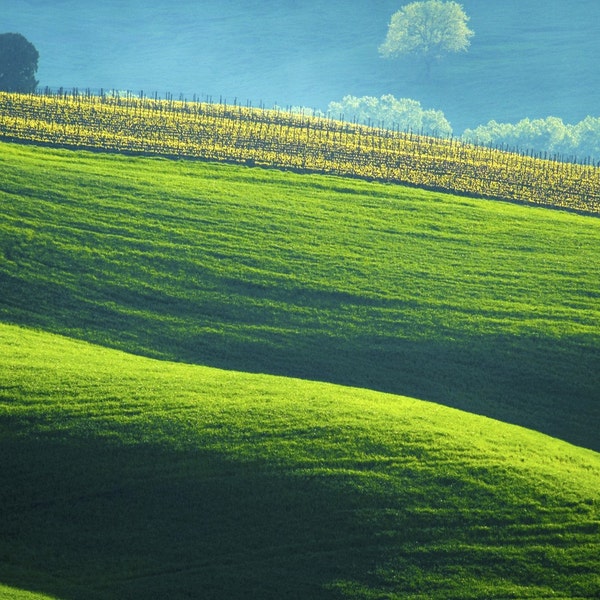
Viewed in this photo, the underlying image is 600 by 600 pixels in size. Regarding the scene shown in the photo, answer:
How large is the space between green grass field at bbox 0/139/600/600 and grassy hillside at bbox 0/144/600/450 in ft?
0.49

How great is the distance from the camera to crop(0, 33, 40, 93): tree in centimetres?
9169

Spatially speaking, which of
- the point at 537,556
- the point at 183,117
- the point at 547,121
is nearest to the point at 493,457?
the point at 537,556

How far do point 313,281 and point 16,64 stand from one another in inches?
2456

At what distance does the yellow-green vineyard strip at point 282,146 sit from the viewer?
63.2 metres

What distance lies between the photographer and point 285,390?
31297 mm

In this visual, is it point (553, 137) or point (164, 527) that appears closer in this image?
point (164, 527)

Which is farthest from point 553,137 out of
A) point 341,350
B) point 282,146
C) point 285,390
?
point 285,390

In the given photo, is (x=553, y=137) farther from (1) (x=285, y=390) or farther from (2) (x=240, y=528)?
(2) (x=240, y=528)

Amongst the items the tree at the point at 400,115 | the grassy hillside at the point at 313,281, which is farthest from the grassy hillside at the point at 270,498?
the tree at the point at 400,115

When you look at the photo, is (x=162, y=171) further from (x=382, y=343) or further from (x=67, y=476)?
(x=67, y=476)

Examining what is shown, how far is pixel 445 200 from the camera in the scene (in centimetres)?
5912

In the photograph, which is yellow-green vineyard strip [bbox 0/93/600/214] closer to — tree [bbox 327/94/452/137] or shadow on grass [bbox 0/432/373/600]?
shadow on grass [bbox 0/432/373/600]

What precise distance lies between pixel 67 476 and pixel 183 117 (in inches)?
2156

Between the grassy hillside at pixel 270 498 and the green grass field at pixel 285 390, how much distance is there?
68 millimetres
